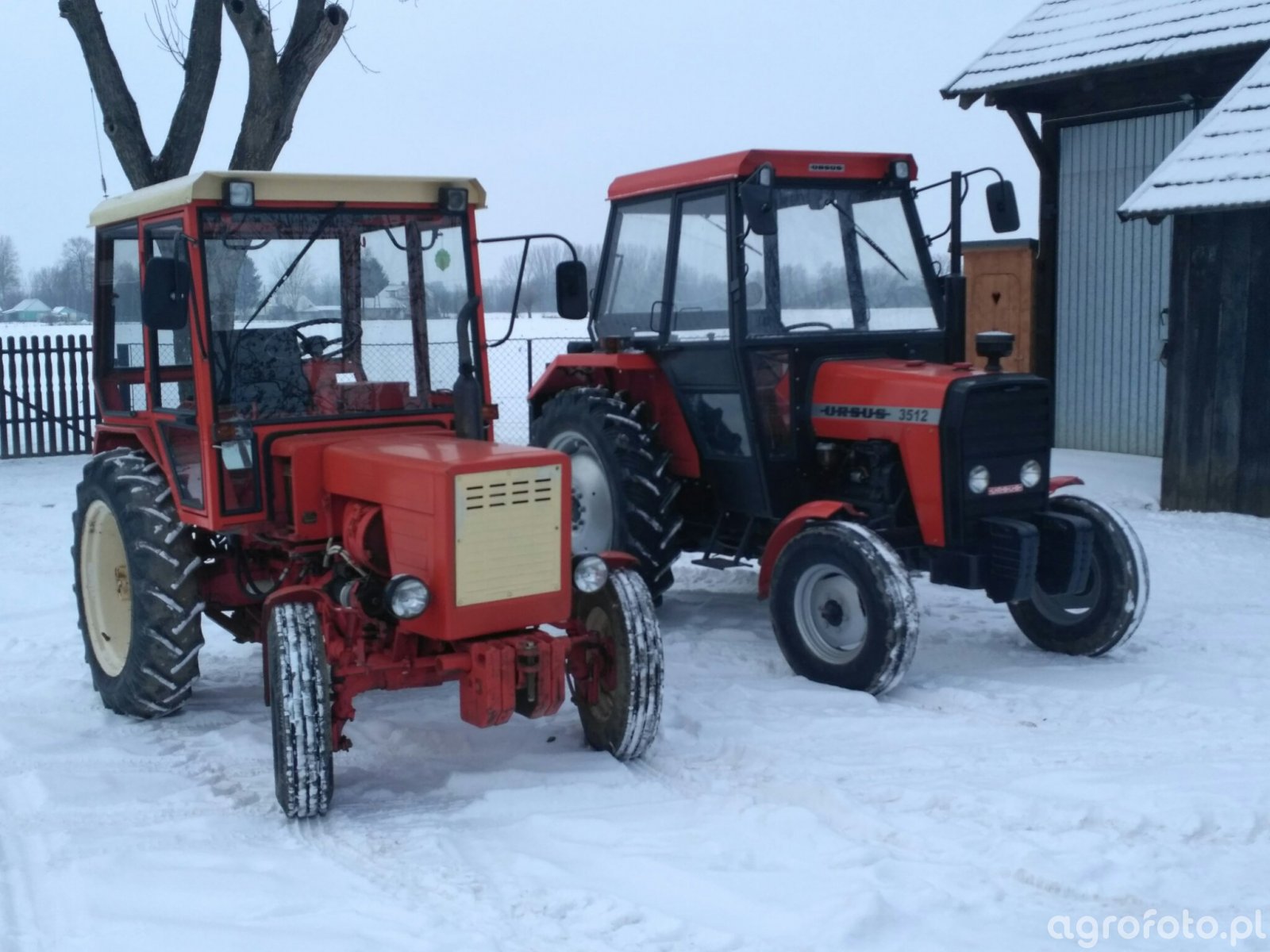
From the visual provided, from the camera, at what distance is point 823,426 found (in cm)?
655

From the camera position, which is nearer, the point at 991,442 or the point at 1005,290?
the point at 991,442

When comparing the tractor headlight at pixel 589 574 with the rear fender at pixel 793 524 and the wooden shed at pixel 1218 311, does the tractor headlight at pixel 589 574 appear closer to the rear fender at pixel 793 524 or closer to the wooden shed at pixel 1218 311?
Result: the rear fender at pixel 793 524

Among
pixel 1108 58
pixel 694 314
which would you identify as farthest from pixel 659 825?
pixel 1108 58

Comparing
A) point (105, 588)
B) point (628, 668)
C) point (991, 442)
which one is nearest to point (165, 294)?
point (105, 588)

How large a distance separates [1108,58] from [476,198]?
8.70m

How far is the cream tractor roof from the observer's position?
504 cm

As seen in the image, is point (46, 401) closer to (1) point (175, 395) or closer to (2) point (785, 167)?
(1) point (175, 395)

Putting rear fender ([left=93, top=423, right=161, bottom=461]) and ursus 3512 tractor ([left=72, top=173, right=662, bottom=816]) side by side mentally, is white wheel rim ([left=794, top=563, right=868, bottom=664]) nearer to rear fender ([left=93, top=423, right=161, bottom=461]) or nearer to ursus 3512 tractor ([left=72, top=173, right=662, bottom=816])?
ursus 3512 tractor ([left=72, top=173, right=662, bottom=816])

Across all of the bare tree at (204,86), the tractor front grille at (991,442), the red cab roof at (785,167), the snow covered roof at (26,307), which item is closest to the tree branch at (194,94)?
the bare tree at (204,86)

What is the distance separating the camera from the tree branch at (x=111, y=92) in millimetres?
13203

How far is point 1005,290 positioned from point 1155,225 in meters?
2.11

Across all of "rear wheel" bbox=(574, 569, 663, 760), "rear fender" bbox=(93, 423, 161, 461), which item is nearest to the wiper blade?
"rear wheel" bbox=(574, 569, 663, 760)

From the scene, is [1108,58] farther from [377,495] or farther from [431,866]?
[431,866]

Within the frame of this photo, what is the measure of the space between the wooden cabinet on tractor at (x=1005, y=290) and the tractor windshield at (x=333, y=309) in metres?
8.81
